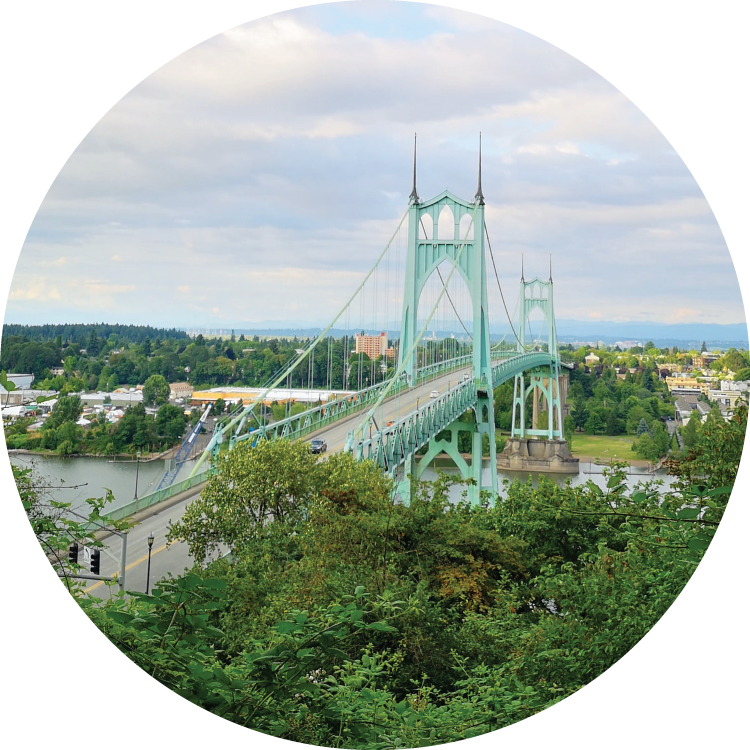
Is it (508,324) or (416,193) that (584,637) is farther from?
(508,324)

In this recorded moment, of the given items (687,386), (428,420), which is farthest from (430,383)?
(687,386)

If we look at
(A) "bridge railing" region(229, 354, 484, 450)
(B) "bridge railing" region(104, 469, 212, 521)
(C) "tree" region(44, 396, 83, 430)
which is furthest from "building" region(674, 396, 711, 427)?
(C) "tree" region(44, 396, 83, 430)

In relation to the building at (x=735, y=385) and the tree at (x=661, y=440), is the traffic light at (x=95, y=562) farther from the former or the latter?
the building at (x=735, y=385)

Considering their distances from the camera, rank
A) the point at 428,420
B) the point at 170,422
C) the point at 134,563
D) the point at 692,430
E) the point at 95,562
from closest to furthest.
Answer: the point at 95,562
the point at 134,563
the point at 170,422
the point at 692,430
the point at 428,420

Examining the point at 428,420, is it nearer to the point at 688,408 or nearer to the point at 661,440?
the point at 661,440

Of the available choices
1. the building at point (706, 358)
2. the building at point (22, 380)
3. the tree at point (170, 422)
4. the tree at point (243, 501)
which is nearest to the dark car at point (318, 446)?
the tree at point (243, 501)

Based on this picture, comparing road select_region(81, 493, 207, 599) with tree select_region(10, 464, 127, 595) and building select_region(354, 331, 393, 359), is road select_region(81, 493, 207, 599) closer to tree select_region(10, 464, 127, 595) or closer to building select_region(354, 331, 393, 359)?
tree select_region(10, 464, 127, 595)
